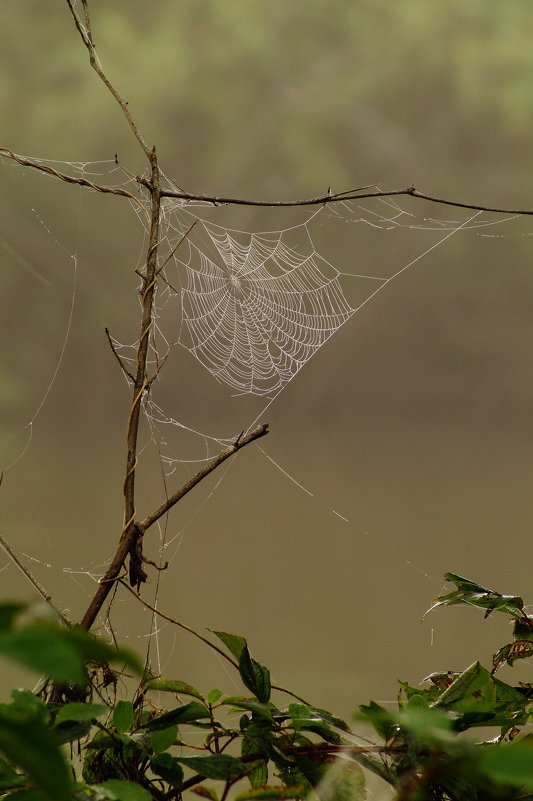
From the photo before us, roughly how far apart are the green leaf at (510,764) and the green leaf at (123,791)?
12cm

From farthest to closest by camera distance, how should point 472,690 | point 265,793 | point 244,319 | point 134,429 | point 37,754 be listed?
point 244,319, point 134,429, point 472,690, point 265,793, point 37,754

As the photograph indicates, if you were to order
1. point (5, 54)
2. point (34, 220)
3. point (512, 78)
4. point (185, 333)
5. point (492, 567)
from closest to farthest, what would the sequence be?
point (492, 567) → point (185, 333) → point (34, 220) → point (5, 54) → point (512, 78)

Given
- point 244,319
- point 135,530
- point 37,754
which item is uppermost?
point 244,319

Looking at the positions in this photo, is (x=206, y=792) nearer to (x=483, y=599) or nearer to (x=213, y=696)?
(x=213, y=696)

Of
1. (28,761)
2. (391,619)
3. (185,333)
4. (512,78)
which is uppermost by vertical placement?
(512,78)

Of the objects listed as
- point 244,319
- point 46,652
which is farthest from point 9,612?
point 244,319

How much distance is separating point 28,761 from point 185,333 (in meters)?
2.57

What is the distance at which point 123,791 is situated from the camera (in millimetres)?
211

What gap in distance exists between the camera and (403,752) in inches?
10.9

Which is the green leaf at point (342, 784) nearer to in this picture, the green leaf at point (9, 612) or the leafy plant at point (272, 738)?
the leafy plant at point (272, 738)

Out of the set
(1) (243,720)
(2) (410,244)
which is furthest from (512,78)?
(1) (243,720)

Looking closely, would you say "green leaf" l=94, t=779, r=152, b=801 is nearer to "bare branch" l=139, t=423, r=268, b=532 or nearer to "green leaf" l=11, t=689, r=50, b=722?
"green leaf" l=11, t=689, r=50, b=722

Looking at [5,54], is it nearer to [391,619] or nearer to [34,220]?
[34,220]

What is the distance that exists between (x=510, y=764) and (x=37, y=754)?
7 cm
